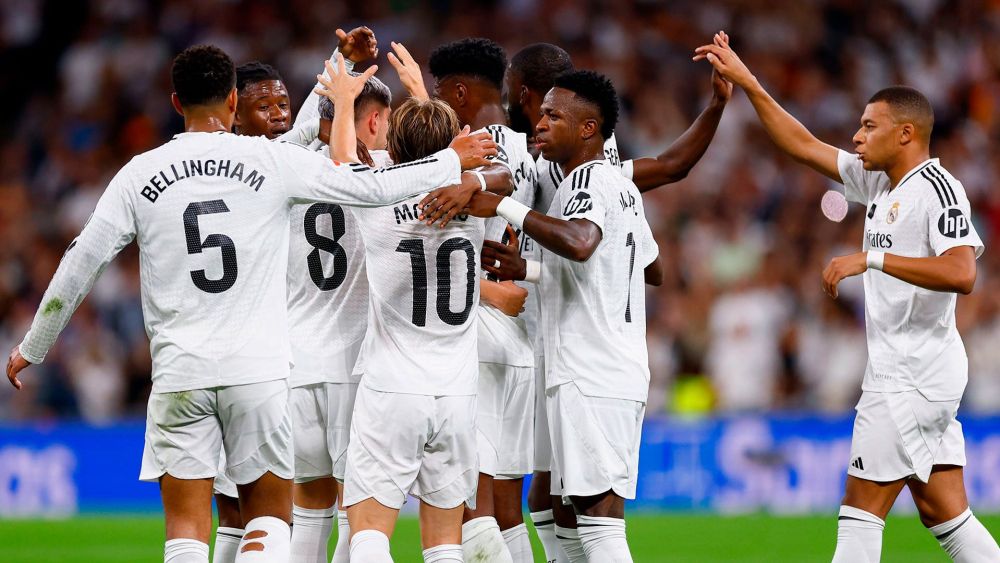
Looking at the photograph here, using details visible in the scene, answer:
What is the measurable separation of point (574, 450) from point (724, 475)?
295 inches

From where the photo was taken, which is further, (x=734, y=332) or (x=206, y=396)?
(x=734, y=332)

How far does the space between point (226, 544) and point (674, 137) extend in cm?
1133

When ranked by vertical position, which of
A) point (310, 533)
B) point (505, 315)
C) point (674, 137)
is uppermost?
point (674, 137)

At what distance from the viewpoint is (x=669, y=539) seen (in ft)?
37.5

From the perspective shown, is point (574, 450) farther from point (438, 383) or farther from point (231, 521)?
point (231, 521)

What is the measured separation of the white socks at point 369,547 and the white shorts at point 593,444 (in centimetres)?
92

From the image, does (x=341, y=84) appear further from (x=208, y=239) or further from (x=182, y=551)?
(x=182, y=551)

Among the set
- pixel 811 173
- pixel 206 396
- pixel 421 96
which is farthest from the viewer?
pixel 811 173

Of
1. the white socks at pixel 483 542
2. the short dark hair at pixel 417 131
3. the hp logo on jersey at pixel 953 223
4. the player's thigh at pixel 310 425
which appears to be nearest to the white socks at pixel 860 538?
the hp logo on jersey at pixel 953 223

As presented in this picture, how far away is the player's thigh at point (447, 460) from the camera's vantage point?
5.91m

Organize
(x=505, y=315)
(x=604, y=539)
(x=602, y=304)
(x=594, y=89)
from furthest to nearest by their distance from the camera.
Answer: (x=505, y=315)
(x=594, y=89)
(x=602, y=304)
(x=604, y=539)

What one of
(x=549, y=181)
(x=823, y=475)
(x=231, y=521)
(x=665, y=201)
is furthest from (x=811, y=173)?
(x=231, y=521)

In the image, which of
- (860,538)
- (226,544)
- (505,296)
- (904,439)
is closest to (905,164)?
(904,439)

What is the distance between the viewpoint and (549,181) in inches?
271
